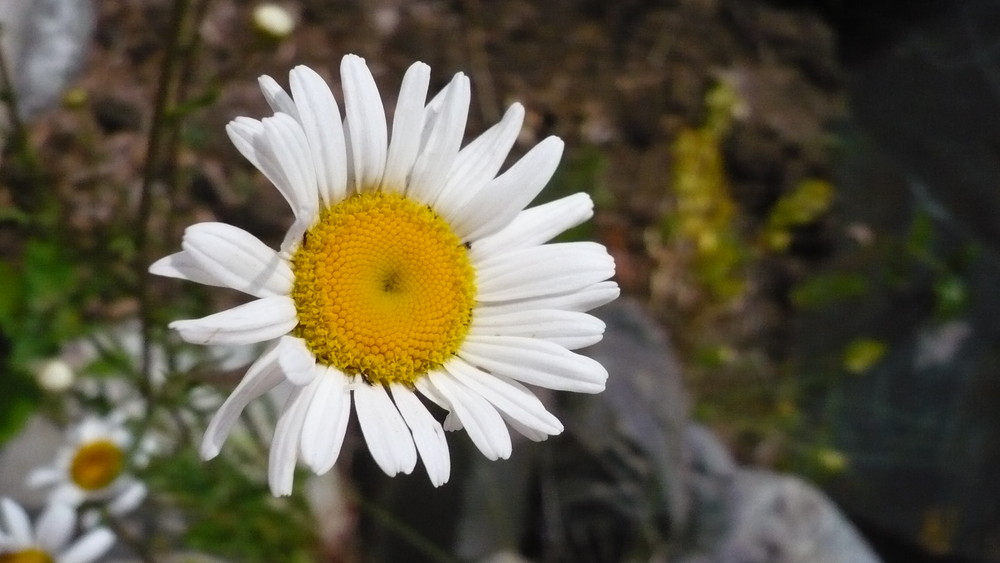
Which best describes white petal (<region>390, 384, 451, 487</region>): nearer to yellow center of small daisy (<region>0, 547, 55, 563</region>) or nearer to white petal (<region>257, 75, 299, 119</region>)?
white petal (<region>257, 75, 299, 119</region>)

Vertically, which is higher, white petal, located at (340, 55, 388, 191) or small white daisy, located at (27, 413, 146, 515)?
white petal, located at (340, 55, 388, 191)

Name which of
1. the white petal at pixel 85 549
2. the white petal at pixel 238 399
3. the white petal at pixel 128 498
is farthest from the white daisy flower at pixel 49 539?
Result: the white petal at pixel 238 399

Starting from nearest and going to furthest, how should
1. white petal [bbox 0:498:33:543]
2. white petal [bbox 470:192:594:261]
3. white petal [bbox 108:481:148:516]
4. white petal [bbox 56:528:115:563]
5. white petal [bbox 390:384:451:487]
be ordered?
white petal [bbox 390:384:451:487]
white petal [bbox 470:192:594:261]
white petal [bbox 0:498:33:543]
white petal [bbox 56:528:115:563]
white petal [bbox 108:481:148:516]

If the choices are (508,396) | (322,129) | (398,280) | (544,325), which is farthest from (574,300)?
(322,129)

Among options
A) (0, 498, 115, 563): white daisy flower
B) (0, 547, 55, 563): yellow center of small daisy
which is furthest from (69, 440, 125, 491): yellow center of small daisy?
(0, 547, 55, 563): yellow center of small daisy

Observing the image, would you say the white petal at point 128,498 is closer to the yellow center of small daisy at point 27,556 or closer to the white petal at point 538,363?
the yellow center of small daisy at point 27,556

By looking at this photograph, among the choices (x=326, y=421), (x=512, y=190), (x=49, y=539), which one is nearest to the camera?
(x=326, y=421)

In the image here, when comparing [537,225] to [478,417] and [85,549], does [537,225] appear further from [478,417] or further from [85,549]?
[85,549]
